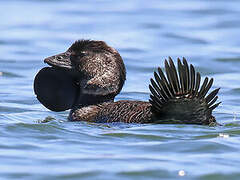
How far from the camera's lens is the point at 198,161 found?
8148mm

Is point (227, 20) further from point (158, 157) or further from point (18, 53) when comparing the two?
point (158, 157)

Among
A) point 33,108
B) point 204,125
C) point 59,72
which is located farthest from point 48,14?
point 204,125

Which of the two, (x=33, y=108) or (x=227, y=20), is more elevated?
(x=227, y=20)

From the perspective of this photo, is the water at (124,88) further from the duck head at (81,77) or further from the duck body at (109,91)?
the duck head at (81,77)

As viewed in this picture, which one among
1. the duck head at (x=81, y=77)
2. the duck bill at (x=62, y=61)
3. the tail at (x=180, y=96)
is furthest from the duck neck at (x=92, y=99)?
the tail at (x=180, y=96)

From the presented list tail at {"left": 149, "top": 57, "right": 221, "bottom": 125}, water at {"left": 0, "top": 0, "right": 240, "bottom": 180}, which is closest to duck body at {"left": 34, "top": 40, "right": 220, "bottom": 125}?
tail at {"left": 149, "top": 57, "right": 221, "bottom": 125}

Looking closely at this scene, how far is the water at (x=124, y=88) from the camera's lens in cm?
800

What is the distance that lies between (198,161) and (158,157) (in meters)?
0.44

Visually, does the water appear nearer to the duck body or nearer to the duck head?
the duck body

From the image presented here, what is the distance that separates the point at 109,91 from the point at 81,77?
0.48 metres

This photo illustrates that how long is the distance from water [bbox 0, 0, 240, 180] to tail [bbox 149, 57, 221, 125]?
0.16m

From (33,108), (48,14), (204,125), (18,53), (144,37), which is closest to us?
(204,125)

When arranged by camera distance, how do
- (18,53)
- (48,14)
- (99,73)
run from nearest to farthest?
(99,73) → (18,53) → (48,14)

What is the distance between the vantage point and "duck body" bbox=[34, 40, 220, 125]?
9.11m
